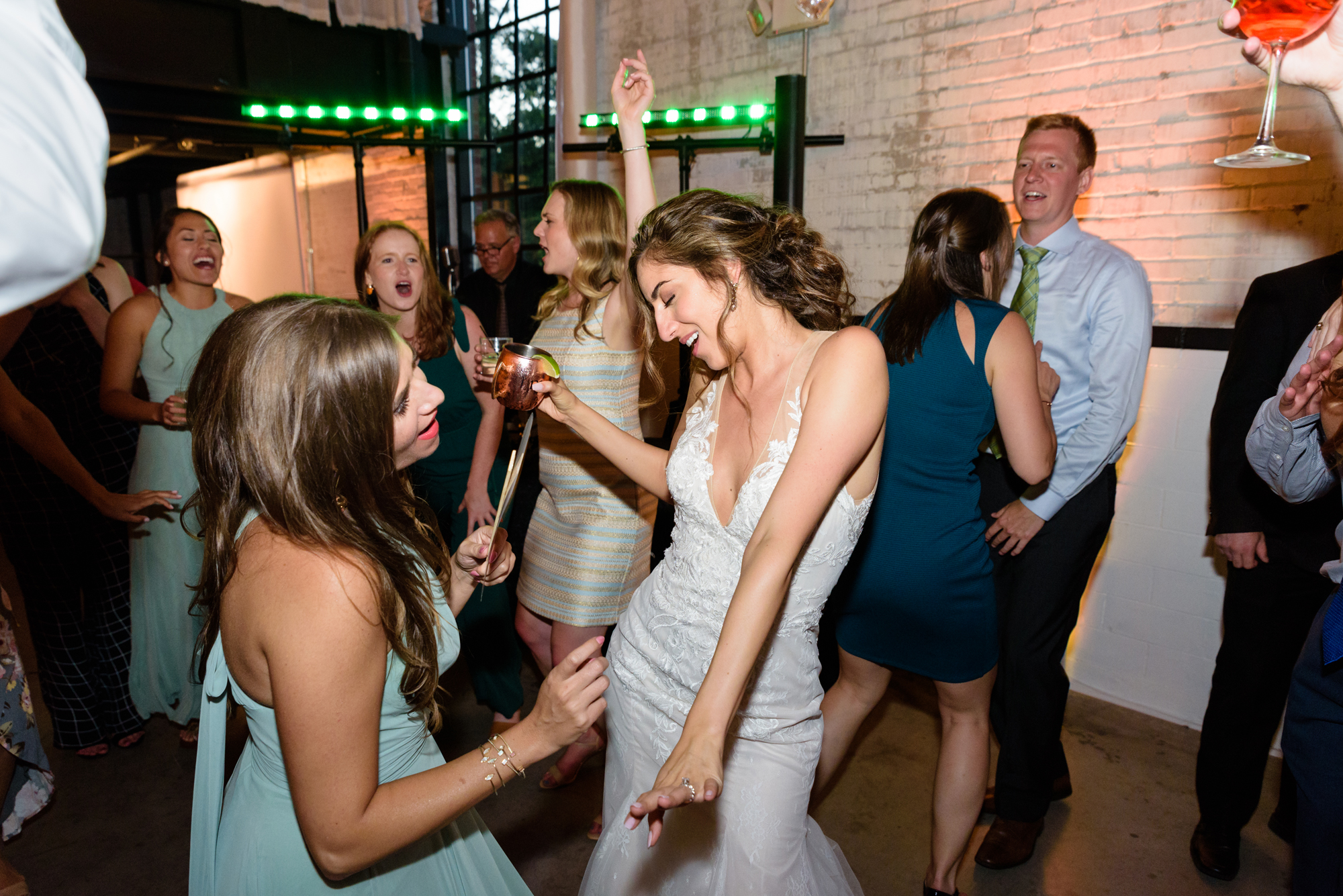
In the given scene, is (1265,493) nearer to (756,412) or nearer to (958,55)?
(756,412)

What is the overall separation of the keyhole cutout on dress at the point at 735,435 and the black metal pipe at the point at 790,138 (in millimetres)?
2577

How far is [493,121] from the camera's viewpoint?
740 centimetres

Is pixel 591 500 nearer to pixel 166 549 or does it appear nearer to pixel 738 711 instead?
pixel 738 711

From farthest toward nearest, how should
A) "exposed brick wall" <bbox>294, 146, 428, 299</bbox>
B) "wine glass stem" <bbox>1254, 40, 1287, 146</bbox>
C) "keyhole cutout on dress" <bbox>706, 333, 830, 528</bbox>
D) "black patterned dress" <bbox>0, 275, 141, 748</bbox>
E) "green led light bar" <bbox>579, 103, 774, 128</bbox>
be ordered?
"exposed brick wall" <bbox>294, 146, 428, 299</bbox> < "green led light bar" <bbox>579, 103, 774, 128</bbox> < "black patterned dress" <bbox>0, 275, 141, 748</bbox> < "keyhole cutout on dress" <bbox>706, 333, 830, 528</bbox> < "wine glass stem" <bbox>1254, 40, 1287, 146</bbox>

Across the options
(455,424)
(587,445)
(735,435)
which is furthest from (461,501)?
(735,435)

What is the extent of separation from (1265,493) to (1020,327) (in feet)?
3.15

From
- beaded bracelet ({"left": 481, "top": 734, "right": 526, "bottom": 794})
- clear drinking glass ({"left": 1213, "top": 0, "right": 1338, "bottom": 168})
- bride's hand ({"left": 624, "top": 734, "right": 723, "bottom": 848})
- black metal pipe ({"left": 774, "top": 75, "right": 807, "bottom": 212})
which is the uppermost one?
black metal pipe ({"left": 774, "top": 75, "right": 807, "bottom": 212})

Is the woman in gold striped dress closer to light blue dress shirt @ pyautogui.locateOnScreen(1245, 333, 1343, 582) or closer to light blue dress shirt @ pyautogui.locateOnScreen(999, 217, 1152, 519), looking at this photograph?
light blue dress shirt @ pyautogui.locateOnScreen(999, 217, 1152, 519)

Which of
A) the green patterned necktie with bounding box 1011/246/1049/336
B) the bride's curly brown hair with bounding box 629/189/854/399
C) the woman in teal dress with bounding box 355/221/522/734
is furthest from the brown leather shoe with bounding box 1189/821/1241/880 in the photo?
the woman in teal dress with bounding box 355/221/522/734

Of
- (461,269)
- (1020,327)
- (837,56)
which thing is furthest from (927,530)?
(461,269)

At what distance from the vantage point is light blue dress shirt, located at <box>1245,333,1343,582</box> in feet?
4.59

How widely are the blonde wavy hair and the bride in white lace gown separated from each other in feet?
2.81

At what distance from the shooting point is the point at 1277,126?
2744 mm

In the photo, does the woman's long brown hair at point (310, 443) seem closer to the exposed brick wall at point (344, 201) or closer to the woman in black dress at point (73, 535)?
the woman in black dress at point (73, 535)
